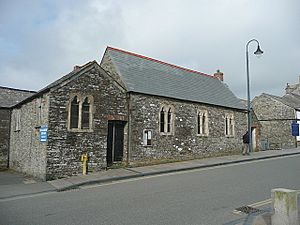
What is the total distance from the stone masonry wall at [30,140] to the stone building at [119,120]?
4 centimetres

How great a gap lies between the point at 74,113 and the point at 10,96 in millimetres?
12584

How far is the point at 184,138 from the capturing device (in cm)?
1944

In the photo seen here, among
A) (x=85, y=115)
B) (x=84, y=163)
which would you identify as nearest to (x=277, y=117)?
(x=85, y=115)

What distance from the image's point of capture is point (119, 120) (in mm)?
16250

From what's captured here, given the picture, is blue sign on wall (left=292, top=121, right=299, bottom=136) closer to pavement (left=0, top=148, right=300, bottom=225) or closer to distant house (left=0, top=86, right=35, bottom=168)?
pavement (left=0, top=148, right=300, bottom=225)

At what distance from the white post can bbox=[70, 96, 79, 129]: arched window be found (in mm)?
10730

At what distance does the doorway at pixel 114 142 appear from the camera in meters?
16.1

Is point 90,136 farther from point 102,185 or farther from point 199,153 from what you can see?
point 199,153

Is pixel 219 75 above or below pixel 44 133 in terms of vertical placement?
above

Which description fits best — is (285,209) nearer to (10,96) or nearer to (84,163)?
(84,163)

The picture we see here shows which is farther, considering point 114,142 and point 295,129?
point 295,129

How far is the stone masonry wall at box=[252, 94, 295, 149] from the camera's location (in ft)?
112

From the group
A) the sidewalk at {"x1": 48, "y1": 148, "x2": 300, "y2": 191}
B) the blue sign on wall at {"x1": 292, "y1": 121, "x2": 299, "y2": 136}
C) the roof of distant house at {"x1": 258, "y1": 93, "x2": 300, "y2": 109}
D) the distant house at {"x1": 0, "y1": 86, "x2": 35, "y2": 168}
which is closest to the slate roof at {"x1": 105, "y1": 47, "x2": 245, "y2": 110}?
the sidewalk at {"x1": 48, "y1": 148, "x2": 300, "y2": 191}

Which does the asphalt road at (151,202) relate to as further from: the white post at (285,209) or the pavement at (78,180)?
the white post at (285,209)
